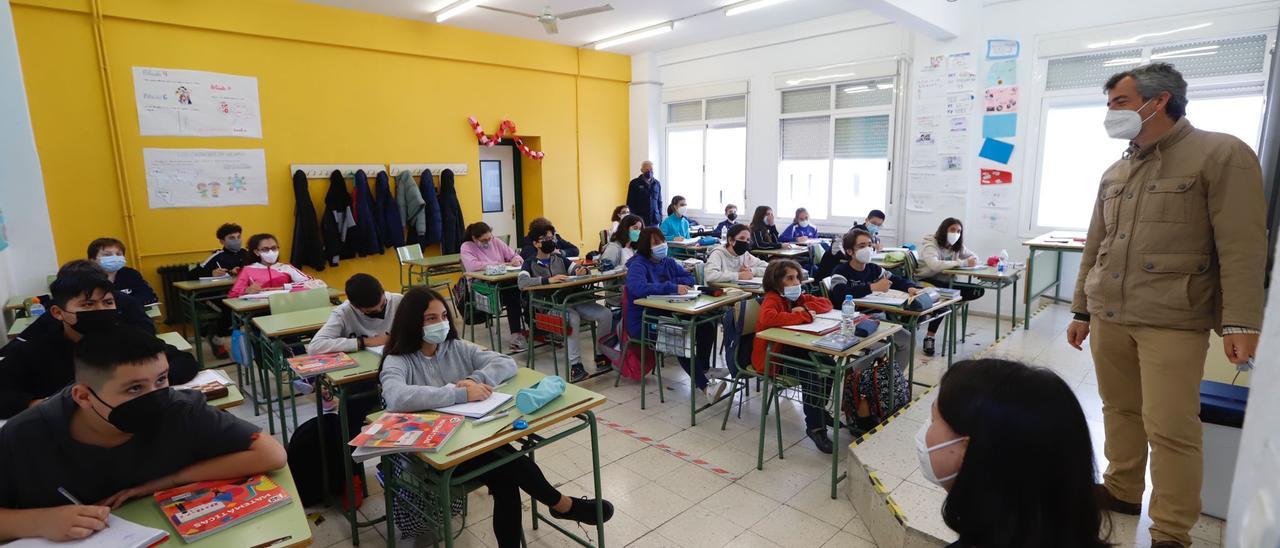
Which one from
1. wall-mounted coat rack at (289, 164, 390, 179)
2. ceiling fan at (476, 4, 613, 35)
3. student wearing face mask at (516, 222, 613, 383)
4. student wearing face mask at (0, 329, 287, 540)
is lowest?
student wearing face mask at (516, 222, 613, 383)

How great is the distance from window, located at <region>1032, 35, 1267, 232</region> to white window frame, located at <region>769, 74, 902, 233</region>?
151cm

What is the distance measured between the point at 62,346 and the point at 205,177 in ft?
14.6

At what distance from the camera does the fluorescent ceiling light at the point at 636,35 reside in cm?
804

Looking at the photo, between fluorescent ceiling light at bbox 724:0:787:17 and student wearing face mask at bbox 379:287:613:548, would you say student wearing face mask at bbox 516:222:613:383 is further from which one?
fluorescent ceiling light at bbox 724:0:787:17

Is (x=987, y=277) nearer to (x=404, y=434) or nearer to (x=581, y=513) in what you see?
(x=581, y=513)

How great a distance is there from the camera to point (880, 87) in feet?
24.4

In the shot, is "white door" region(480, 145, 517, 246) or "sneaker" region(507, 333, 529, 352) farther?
"white door" region(480, 145, 517, 246)

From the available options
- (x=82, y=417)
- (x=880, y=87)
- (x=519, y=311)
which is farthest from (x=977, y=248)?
(x=82, y=417)

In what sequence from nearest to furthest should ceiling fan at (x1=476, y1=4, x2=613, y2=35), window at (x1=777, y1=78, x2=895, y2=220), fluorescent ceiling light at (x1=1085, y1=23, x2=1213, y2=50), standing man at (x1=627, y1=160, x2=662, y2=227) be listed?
fluorescent ceiling light at (x1=1085, y1=23, x2=1213, y2=50), ceiling fan at (x1=476, y1=4, x2=613, y2=35), window at (x1=777, y1=78, x2=895, y2=220), standing man at (x1=627, y1=160, x2=662, y2=227)

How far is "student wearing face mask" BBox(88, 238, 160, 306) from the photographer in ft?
15.1

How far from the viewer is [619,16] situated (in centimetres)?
757

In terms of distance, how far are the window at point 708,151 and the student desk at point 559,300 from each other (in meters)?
4.50

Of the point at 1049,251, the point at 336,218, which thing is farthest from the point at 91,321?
the point at 1049,251

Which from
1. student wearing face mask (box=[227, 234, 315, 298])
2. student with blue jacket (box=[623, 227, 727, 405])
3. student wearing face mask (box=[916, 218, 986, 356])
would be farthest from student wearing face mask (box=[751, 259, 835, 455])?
student wearing face mask (box=[227, 234, 315, 298])
